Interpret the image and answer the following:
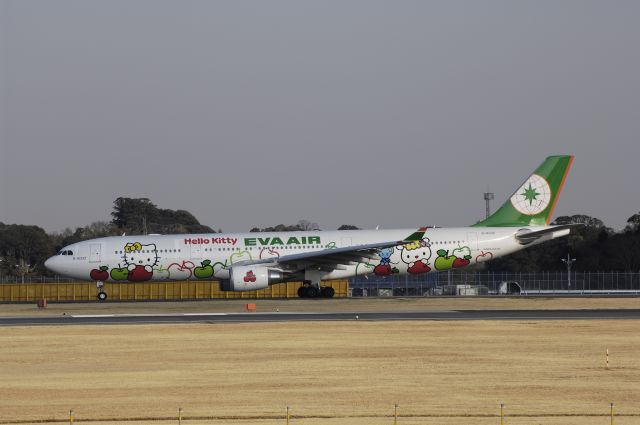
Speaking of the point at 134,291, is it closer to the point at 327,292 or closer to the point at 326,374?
the point at 327,292

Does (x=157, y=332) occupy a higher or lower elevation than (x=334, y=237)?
lower

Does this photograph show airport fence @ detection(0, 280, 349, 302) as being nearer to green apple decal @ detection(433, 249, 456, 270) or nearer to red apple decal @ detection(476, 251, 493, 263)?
green apple decal @ detection(433, 249, 456, 270)

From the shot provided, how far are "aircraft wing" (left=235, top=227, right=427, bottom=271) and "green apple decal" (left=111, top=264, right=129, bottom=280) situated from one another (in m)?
6.02

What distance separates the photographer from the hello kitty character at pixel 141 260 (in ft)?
171

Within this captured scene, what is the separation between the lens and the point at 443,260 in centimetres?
5234

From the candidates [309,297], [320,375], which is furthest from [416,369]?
[309,297]

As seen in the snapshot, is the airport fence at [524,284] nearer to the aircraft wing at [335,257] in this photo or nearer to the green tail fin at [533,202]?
the green tail fin at [533,202]

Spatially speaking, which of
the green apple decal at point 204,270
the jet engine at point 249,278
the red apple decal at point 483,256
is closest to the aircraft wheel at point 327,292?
the jet engine at point 249,278

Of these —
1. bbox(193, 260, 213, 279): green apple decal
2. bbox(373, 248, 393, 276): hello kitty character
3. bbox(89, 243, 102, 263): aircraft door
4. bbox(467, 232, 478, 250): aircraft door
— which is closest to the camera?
bbox(373, 248, 393, 276): hello kitty character

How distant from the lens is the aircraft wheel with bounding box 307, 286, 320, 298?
52125 millimetres

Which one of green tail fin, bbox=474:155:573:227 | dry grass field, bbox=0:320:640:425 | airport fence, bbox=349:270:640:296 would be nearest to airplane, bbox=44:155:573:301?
green tail fin, bbox=474:155:573:227

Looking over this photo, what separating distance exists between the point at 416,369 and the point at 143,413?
7340 mm

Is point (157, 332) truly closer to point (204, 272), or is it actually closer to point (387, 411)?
point (387, 411)

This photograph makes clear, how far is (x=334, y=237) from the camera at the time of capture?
52.6 meters
